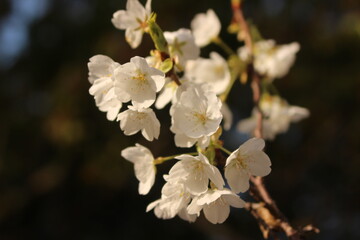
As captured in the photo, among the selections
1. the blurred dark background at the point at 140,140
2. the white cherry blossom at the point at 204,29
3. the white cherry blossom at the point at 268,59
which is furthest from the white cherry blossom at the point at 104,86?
the blurred dark background at the point at 140,140

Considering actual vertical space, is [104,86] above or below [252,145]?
above

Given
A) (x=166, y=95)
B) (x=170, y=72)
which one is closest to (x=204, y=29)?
(x=166, y=95)

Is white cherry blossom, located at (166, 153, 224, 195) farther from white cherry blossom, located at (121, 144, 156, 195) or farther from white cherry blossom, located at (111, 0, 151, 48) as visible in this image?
white cherry blossom, located at (111, 0, 151, 48)

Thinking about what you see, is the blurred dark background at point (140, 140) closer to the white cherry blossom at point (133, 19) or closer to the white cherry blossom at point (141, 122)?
the white cherry blossom at point (133, 19)

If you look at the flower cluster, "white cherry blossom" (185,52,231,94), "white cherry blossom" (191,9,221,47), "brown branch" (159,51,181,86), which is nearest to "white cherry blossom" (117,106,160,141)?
the flower cluster

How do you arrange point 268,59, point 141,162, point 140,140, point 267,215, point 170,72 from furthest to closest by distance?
point 140,140, point 268,59, point 141,162, point 170,72, point 267,215

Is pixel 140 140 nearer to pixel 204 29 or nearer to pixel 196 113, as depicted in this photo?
pixel 204 29
